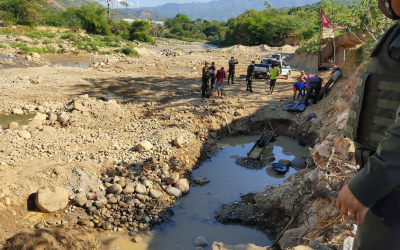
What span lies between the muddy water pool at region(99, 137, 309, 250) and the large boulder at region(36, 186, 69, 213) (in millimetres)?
1209

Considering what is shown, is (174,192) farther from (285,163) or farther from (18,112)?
(18,112)

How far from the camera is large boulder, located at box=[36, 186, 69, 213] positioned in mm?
5785

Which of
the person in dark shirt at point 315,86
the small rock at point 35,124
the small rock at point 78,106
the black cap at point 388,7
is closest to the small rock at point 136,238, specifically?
the black cap at point 388,7

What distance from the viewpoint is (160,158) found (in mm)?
7699

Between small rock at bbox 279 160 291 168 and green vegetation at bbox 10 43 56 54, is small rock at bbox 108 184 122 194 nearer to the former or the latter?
small rock at bbox 279 160 291 168

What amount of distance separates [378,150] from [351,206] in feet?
0.96

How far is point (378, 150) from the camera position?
1.33 metres

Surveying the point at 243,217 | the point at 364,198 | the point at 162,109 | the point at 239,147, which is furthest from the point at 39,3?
the point at 364,198

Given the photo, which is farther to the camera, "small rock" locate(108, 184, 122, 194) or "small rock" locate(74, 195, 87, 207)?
"small rock" locate(108, 184, 122, 194)

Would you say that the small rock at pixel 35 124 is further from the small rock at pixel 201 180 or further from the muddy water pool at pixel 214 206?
the small rock at pixel 201 180

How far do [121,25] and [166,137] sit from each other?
4849cm

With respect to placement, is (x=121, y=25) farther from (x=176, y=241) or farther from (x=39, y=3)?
(x=176, y=241)

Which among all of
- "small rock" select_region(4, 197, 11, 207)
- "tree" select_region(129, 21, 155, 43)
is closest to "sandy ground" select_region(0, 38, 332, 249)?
"small rock" select_region(4, 197, 11, 207)

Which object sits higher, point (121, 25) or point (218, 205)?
point (121, 25)
